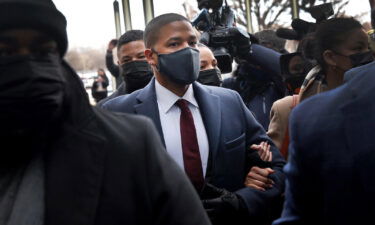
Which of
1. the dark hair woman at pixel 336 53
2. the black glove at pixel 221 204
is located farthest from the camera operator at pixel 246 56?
the black glove at pixel 221 204

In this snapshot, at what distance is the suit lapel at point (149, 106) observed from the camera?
2586mm

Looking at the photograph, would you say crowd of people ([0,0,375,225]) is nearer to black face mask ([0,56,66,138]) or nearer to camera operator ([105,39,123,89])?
black face mask ([0,56,66,138])

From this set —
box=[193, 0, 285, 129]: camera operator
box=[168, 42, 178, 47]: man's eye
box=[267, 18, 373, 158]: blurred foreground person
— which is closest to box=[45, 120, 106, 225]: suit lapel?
box=[168, 42, 178, 47]: man's eye

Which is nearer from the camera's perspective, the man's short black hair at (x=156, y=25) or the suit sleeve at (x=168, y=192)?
the suit sleeve at (x=168, y=192)

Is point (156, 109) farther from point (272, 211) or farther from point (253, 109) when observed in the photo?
point (253, 109)

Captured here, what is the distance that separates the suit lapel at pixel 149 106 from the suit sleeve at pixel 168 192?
3.15ft

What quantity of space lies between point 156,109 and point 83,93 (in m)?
1.09

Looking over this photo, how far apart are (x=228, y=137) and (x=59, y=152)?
1186 millimetres

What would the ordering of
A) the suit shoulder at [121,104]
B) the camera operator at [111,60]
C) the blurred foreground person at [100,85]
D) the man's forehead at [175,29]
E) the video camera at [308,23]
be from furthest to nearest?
1. the blurred foreground person at [100,85]
2. the camera operator at [111,60]
3. the video camera at [308,23]
4. the man's forehead at [175,29]
5. the suit shoulder at [121,104]

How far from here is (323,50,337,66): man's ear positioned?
3.19m

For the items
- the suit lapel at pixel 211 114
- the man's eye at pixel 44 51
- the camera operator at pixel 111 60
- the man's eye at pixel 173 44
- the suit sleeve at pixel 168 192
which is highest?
the man's eye at pixel 44 51

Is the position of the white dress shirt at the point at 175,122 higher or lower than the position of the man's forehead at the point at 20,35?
lower

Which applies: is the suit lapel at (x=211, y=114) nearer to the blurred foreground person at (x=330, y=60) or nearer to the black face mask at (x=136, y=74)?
the blurred foreground person at (x=330, y=60)

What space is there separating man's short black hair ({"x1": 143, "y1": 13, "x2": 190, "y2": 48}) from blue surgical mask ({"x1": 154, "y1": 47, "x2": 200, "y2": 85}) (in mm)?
144
